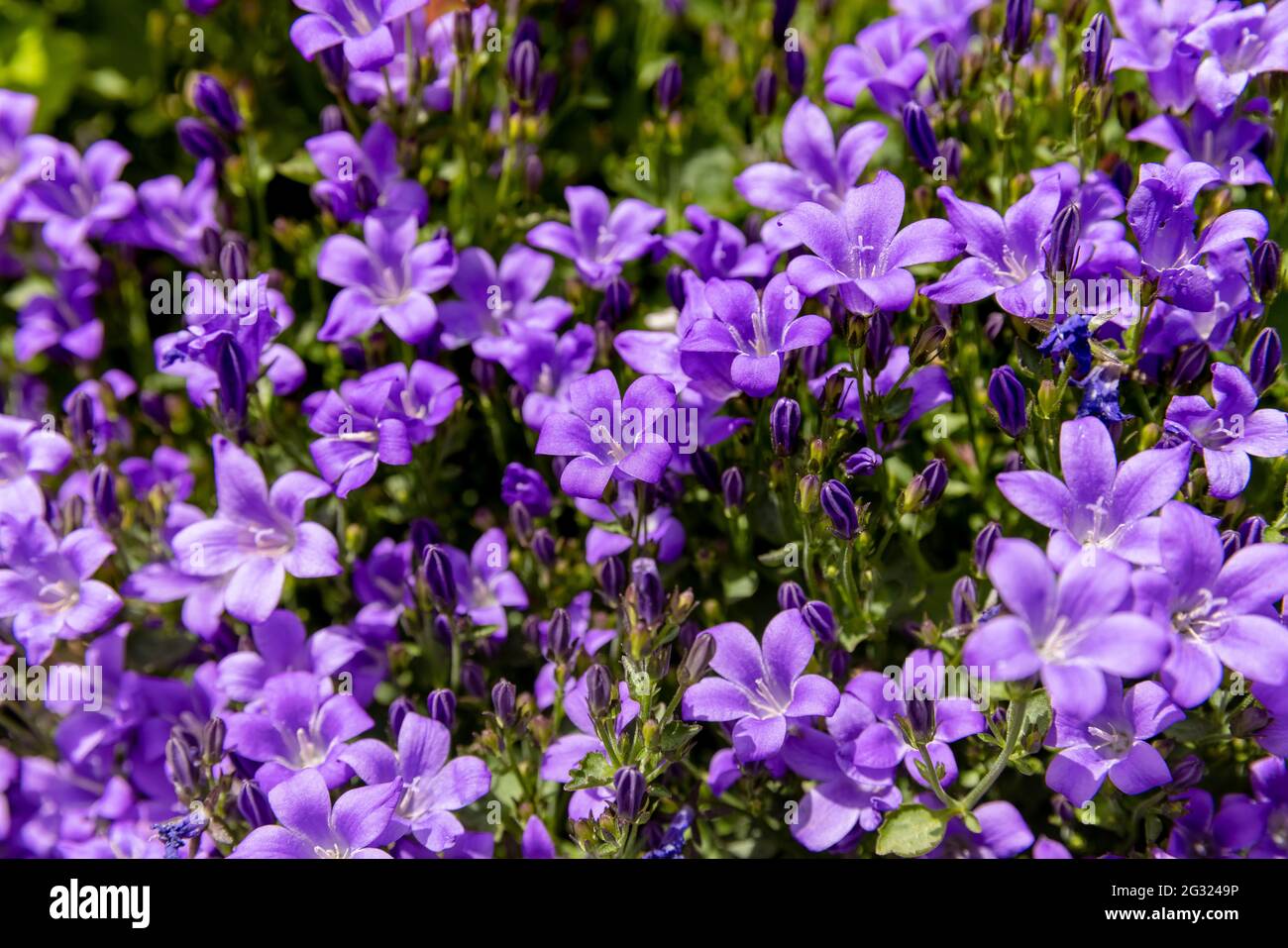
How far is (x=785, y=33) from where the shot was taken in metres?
3.62

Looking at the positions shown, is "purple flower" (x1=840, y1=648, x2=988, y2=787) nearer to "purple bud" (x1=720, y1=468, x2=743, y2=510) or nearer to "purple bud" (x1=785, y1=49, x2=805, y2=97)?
"purple bud" (x1=720, y1=468, x2=743, y2=510)

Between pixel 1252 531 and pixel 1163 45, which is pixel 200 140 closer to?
pixel 1163 45

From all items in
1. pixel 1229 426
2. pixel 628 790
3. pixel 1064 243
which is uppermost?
pixel 1064 243

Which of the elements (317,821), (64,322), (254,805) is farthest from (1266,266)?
(64,322)

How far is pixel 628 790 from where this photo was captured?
243 cm

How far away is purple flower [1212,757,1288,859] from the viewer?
8.84 feet

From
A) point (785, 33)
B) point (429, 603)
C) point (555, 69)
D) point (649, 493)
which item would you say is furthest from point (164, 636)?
point (785, 33)

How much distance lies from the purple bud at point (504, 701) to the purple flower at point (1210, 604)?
137cm

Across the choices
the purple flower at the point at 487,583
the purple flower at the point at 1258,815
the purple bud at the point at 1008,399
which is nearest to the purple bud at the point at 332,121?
the purple flower at the point at 487,583

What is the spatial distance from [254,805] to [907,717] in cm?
147

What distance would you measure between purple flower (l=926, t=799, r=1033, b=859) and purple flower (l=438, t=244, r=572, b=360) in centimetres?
163

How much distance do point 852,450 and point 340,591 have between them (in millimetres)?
1417

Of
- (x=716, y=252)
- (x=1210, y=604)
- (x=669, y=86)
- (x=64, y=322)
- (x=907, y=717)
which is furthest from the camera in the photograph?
(x=64, y=322)

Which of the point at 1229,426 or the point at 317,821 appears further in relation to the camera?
the point at 1229,426
